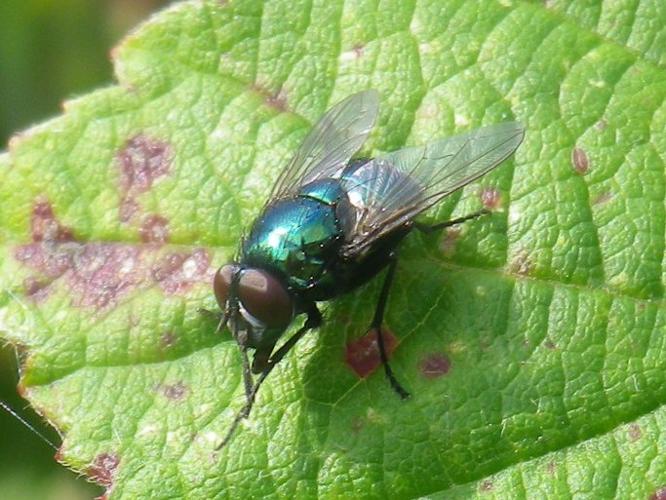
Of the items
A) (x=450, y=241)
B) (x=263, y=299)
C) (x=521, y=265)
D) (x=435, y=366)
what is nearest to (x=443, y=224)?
(x=450, y=241)

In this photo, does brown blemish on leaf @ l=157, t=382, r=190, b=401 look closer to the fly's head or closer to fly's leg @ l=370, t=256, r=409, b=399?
the fly's head

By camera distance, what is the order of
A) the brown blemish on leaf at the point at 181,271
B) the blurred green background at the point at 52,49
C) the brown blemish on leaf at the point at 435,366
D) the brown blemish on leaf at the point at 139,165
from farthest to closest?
1. the blurred green background at the point at 52,49
2. the brown blemish on leaf at the point at 139,165
3. the brown blemish on leaf at the point at 181,271
4. the brown blemish on leaf at the point at 435,366

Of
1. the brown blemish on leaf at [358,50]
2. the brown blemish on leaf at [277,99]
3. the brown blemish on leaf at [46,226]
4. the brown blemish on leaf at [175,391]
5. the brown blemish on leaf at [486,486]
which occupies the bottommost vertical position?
the brown blemish on leaf at [486,486]

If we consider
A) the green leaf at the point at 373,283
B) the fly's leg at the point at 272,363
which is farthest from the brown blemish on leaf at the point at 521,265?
the fly's leg at the point at 272,363

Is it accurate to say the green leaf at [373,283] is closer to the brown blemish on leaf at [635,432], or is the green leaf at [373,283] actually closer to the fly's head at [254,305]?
the brown blemish on leaf at [635,432]

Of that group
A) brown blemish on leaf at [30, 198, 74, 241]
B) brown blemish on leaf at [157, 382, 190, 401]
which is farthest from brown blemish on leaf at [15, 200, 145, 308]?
brown blemish on leaf at [157, 382, 190, 401]

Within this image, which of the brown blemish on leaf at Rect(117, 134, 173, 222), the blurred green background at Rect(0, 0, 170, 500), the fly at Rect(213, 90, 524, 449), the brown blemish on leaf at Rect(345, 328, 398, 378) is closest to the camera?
the fly at Rect(213, 90, 524, 449)
